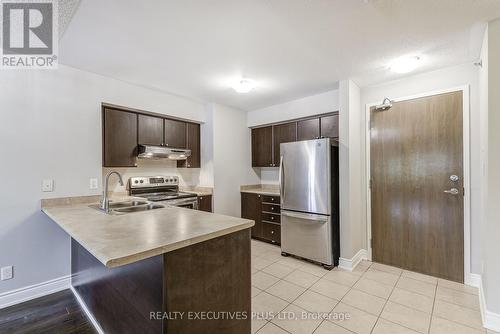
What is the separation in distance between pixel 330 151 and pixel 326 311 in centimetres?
175

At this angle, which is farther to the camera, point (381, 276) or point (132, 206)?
point (381, 276)

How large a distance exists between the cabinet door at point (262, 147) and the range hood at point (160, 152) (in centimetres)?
131

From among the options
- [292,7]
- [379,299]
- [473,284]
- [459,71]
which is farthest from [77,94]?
[473,284]

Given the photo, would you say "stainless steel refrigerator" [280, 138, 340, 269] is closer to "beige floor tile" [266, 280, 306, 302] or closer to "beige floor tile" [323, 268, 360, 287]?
"beige floor tile" [323, 268, 360, 287]

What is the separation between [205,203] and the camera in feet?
12.2

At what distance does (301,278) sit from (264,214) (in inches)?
53.7

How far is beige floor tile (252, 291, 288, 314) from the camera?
1996 millimetres

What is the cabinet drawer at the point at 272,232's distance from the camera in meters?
3.68

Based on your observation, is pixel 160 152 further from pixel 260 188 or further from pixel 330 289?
pixel 330 289

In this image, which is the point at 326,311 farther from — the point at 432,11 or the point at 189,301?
the point at 432,11

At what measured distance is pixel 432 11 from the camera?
163cm

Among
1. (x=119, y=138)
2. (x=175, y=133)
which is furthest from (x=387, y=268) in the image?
(x=119, y=138)

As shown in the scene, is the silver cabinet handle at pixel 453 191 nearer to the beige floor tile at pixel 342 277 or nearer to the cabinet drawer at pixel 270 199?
the beige floor tile at pixel 342 277

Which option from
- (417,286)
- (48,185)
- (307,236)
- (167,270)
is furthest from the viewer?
(307,236)
